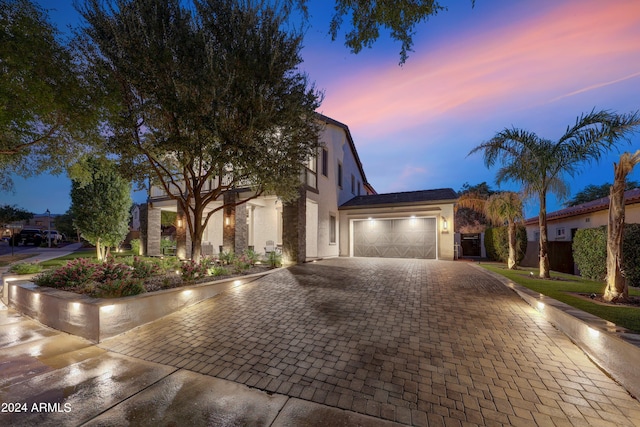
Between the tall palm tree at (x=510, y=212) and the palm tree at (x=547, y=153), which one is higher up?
the palm tree at (x=547, y=153)

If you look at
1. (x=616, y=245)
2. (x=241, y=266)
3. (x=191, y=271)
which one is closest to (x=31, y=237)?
(x=241, y=266)

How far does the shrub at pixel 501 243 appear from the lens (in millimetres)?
12539

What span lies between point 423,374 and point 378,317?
194cm

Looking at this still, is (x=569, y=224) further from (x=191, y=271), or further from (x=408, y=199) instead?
(x=191, y=271)

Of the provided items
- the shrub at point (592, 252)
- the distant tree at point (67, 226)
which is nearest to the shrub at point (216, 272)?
the shrub at point (592, 252)

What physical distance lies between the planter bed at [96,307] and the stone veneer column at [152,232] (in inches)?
420

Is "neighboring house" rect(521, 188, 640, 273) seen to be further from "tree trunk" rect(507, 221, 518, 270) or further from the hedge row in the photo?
the hedge row

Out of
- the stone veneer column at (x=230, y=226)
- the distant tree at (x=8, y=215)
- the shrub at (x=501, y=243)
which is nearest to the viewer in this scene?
the shrub at (x=501, y=243)

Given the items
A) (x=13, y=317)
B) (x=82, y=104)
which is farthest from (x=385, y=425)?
(x=82, y=104)

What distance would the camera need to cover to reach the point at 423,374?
10.7ft

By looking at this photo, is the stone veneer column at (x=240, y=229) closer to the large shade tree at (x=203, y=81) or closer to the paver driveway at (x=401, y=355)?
the large shade tree at (x=203, y=81)

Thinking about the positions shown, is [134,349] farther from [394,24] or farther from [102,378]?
[394,24]

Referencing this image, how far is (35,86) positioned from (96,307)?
16.4ft

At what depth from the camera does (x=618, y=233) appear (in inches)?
219
